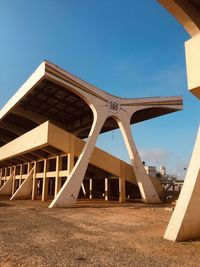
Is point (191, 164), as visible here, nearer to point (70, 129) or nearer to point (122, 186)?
point (122, 186)

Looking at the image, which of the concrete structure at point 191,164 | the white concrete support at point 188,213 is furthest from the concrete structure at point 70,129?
the concrete structure at point 191,164

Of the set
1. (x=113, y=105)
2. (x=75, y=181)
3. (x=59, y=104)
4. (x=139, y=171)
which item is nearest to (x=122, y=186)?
(x=139, y=171)

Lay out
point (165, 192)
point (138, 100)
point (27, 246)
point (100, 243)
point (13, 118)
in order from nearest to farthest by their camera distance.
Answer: point (27, 246)
point (100, 243)
point (138, 100)
point (165, 192)
point (13, 118)

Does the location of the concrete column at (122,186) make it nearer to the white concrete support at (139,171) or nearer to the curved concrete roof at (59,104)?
the white concrete support at (139,171)

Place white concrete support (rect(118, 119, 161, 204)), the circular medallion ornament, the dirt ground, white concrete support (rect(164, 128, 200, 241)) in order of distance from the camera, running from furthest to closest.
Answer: the circular medallion ornament, white concrete support (rect(118, 119, 161, 204)), white concrete support (rect(164, 128, 200, 241)), the dirt ground

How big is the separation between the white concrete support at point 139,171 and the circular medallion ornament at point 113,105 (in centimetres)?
153

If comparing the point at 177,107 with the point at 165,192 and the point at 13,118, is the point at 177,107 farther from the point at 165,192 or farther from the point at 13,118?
the point at 13,118

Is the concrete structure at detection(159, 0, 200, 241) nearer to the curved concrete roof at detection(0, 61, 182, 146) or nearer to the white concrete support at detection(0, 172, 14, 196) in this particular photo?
the curved concrete roof at detection(0, 61, 182, 146)

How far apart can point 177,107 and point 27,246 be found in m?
28.0

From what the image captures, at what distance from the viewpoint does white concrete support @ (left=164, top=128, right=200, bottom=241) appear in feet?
26.1

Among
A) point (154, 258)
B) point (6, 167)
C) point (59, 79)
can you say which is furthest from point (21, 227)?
point (6, 167)

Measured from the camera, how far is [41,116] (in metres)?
34.1

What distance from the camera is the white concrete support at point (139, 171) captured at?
27.8m

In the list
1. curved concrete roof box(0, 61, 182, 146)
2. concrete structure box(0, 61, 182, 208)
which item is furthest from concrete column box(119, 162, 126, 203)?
curved concrete roof box(0, 61, 182, 146)
